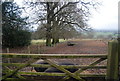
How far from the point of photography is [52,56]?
1.71 metres

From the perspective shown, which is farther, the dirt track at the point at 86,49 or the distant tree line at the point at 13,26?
the distant tree line at the point at 13,26

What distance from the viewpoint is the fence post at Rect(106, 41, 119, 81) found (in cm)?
170

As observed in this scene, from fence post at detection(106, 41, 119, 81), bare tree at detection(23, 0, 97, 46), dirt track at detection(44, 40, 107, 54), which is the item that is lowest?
dirt track at detection(44, 40, 107, 54)

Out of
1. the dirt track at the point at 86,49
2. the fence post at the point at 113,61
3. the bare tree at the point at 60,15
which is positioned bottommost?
the dirt track at the point at 86,49

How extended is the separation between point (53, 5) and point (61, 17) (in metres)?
0.92

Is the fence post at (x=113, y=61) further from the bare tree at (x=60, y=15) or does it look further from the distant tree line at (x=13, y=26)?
the distant tree line at (x=13, y=26)

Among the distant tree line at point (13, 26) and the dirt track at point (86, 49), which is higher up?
the distant tree line at point (13, 26)

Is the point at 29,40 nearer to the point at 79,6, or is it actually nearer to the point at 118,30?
the point at 79,6

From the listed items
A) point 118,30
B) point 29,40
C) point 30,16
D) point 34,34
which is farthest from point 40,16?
point 118,30

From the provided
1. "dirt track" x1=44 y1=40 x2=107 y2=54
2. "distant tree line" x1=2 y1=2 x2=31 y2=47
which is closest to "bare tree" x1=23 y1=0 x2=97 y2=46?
"distant tree line" x1=2 y1=2 x2=31 y2=47

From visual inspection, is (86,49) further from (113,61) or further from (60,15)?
(113,61)

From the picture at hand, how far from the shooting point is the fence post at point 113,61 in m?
1.70

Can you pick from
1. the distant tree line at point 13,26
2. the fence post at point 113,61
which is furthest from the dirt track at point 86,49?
the fence post at point 113,61

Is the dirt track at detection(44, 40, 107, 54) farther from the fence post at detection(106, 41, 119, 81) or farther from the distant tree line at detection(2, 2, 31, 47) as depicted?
the fence post at detection(106, 41, 119, 81)
